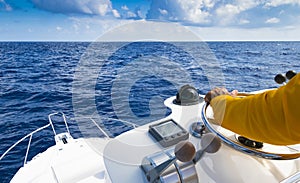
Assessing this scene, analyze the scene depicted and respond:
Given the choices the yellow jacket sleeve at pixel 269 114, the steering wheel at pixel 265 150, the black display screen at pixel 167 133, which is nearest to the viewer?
the yellow jacket sleeve at pixel 269 114

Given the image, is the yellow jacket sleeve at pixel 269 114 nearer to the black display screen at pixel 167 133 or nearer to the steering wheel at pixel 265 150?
the steering wheel at pixel 265 150

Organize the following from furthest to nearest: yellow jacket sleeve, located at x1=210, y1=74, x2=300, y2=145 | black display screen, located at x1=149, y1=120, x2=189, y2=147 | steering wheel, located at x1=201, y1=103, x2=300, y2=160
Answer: black display screen, located at x1=149, y1=120, x2=189, y2=147 < steering wheel, located at x1=201, y1=103, x2=300, y2=160 < yellow jacket sleeve, located at x1=210, y1=74, x2=300, y2=145

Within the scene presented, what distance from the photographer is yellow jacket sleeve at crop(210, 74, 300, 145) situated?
17.1 inches

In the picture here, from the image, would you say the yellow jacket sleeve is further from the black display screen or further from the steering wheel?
the black display screen

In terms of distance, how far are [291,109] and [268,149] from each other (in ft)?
1.16

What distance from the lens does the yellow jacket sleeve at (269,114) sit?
0.43 m

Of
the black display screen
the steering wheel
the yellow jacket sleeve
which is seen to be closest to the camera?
the yellow jacket sleeve

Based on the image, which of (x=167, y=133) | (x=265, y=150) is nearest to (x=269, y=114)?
(x=265, y=150)

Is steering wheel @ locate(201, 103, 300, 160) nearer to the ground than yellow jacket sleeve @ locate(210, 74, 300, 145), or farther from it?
nearer to the ground

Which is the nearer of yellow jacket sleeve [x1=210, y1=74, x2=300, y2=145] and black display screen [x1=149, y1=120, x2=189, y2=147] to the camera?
yellow jacket sleeve [x1=210, y1=74, x2=300, y2=145]

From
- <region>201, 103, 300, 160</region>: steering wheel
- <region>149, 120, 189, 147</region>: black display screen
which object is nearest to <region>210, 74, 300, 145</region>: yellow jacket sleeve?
<region>201, 103, 300, 160</region>: steering wheel

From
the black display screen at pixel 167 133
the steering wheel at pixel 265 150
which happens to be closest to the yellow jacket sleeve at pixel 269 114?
the steering wheel at pixel 265 150

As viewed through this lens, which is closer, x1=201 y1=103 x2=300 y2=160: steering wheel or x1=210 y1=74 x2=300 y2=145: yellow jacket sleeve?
x1=210 y1=74 x2=300 y2=145: yellow jacket sleeve

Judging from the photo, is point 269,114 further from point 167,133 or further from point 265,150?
A: point 167,133
